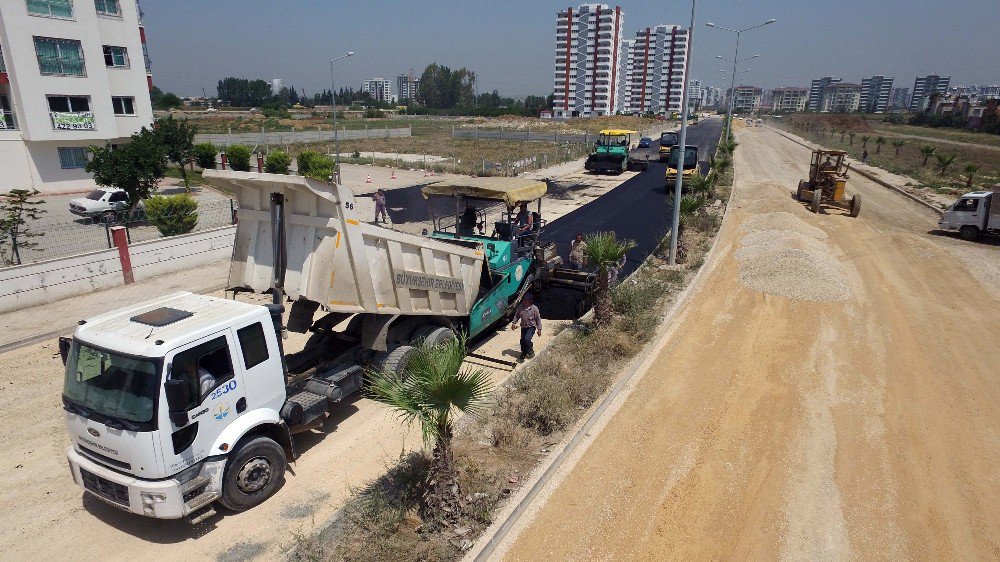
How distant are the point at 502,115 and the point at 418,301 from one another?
369 feet

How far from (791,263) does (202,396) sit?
15.1 m

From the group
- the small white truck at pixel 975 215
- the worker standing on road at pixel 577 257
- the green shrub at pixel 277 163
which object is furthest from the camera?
the green shrub at pixel 277 163

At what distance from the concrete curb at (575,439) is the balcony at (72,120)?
3127cm

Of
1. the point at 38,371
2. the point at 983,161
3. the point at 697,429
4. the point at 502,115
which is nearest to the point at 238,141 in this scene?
the point at 38,371

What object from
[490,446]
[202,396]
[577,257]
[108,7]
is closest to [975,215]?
[577,257]

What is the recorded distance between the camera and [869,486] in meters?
6.76

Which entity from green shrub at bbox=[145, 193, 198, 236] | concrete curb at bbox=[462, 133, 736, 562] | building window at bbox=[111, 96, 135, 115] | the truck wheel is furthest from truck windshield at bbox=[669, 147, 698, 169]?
building window at bbox=[111, 96, 135, 115]

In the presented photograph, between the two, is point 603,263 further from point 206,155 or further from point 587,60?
point 587,60

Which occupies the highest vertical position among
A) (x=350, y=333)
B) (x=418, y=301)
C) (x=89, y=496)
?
(x=418, y=301)

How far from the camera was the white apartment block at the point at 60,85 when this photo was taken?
26359 mm

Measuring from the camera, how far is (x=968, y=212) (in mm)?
19422

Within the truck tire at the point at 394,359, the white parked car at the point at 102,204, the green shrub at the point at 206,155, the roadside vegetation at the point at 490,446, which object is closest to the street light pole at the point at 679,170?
the roadside vegetation at the point at 490,446

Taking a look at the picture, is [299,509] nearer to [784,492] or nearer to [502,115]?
[784,492]

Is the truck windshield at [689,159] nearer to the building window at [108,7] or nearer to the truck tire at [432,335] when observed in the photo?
the truck tire at [432,335]
